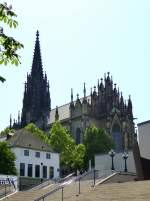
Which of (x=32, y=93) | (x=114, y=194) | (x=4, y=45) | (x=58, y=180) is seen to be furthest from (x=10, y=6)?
(x=32, y=93)

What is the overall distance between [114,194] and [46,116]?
88.4 m

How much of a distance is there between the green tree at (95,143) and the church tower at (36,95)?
37.7m

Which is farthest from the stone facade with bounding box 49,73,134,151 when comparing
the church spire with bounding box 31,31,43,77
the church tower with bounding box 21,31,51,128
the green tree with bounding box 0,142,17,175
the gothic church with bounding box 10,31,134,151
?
the green tree with bounding box 0,142,17,175

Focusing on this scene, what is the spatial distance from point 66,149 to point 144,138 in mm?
41367

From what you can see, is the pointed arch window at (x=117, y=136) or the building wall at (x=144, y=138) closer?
the building wall at (x=144, y=138)

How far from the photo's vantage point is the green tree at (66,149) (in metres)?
79.2

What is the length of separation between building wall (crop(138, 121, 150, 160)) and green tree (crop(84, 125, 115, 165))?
42078mm

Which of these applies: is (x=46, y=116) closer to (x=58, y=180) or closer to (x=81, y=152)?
(x=81, y=152)

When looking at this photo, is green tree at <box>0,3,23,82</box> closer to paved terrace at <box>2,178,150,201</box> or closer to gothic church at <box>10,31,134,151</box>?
paved terrace at <box>2,178,150,201</box>

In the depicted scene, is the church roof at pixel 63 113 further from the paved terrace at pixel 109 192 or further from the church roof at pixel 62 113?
the paved terrace at pixel 109 192

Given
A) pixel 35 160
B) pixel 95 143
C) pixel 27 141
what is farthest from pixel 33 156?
pixel 95 143

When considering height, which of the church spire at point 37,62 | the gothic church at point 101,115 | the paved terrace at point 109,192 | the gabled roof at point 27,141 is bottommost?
the paved terrace at point 109,192

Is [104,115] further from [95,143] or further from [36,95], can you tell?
[36,95]

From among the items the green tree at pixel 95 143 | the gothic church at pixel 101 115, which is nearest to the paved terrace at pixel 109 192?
the green tree at pixel 95 143
